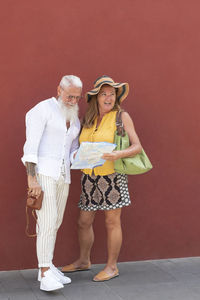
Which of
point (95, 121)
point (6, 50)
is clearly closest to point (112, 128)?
point (95, 121)

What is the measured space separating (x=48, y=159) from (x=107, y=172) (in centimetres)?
60

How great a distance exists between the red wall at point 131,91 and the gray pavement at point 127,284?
8.1 inches

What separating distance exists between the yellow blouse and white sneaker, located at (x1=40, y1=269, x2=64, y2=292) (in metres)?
0.99

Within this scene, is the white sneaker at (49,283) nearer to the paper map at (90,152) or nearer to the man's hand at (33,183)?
the man's hand at (33,183)

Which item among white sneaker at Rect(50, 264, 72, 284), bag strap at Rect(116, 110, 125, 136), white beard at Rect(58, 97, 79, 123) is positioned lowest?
white sneaker at Rect(50, 264, 72, 284)

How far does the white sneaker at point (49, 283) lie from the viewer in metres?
4.03

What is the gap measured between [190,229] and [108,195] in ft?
4.23

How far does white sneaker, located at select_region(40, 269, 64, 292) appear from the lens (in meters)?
4.03

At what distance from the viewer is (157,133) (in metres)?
5.09

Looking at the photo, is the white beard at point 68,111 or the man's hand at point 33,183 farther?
the white beard at point 68,111

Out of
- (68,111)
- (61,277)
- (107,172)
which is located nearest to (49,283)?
(61,277)

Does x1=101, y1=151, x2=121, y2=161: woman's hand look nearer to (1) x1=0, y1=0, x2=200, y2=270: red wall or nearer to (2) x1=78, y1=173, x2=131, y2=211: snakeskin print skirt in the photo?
(2) x1=78, y1=173, x2=131, y2=211: snakeskin print skirt

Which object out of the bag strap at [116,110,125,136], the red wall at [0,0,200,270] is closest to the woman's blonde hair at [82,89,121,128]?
the bag strap at [116,110,125,136]

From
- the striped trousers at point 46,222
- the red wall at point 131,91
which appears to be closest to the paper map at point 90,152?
the striped trousers at point 46,222
